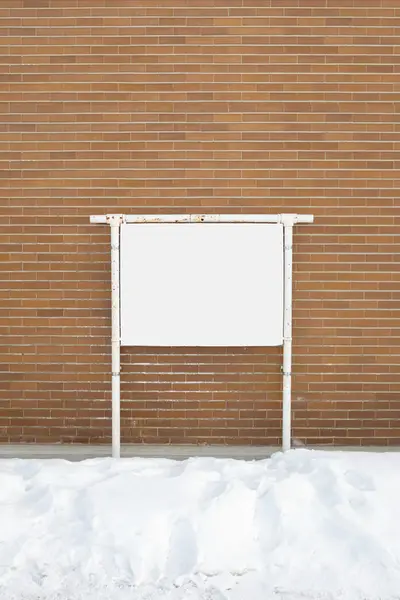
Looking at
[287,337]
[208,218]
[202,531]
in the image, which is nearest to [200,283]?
[208,218]

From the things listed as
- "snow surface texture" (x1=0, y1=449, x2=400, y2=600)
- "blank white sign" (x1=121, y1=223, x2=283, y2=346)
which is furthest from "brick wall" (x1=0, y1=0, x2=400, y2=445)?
"snow surface texture" (x1=0, y1=449, x2=400, y2=600)

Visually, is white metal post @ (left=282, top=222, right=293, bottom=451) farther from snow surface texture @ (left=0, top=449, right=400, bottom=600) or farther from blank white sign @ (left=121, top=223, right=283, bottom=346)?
snow surface texture @ (left=0, top=449, right=400, bottom=600)

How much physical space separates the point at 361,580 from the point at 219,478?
41.7 inches

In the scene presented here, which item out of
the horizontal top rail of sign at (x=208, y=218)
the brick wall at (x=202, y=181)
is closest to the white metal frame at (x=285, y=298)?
the horizontal top rail of sign at (x=208, y=218)

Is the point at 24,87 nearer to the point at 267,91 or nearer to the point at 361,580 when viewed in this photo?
the point at 267,91

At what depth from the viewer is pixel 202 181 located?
394cm

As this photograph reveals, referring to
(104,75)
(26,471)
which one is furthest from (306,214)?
(26,471)

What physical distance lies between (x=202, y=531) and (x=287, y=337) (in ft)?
4.77

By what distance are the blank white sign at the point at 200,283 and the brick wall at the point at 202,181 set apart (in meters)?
0.27

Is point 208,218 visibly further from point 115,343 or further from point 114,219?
point 115,343

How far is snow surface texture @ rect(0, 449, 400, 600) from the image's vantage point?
2400mm

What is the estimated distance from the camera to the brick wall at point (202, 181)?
3908 millimetres

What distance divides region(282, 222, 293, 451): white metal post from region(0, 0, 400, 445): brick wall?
Answer: 282mm

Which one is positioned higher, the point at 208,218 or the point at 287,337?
the point at 208,218
